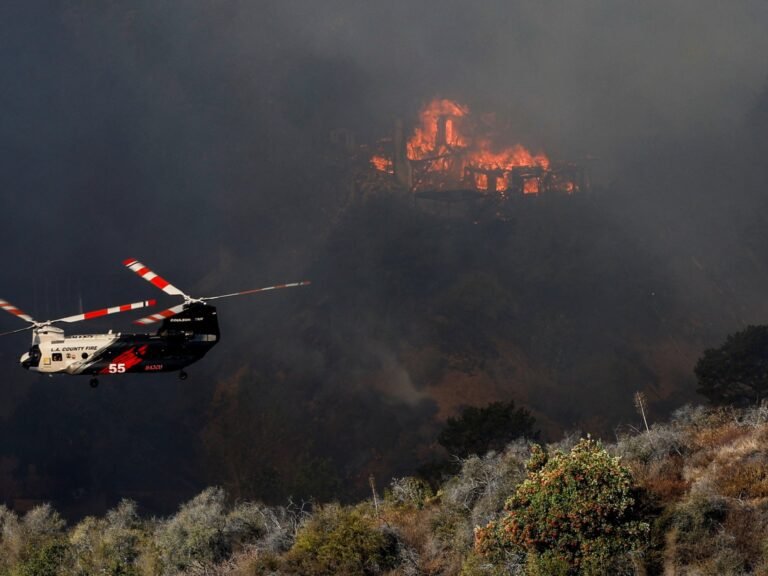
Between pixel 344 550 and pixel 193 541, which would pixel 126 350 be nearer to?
pixel 193 541

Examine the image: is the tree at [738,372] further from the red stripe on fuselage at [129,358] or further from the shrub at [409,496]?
the red stripe on fuselage at [129,358]

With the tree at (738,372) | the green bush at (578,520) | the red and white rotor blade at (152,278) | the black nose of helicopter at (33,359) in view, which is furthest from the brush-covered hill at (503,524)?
the tree at (738,372)

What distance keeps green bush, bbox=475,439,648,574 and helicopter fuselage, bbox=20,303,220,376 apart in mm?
28405

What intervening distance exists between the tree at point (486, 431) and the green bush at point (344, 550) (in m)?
63.8

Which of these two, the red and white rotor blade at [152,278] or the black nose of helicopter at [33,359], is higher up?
the red and white rotor blade at [152,278]

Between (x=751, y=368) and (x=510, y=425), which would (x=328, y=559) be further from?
(x=751, y=368)

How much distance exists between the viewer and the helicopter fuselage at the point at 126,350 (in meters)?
57.7

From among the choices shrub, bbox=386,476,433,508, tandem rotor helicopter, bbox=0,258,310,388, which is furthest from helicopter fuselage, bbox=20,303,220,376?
shrub, bbox=386,476,433,508

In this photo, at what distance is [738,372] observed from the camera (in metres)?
114

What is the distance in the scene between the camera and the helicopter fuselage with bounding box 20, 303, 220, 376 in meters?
57.7

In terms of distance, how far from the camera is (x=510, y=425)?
356 ft

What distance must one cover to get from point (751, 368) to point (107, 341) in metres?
86.6

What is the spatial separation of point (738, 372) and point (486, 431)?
33.7 meters

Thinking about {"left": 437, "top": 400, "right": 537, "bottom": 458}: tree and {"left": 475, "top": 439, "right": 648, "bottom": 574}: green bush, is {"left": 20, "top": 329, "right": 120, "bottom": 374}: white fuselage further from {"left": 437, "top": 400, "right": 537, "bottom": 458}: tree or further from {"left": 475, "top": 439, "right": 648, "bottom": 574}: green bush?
{"left": 437, "top": 400, "right": 537, "bottom": 458}: tree
